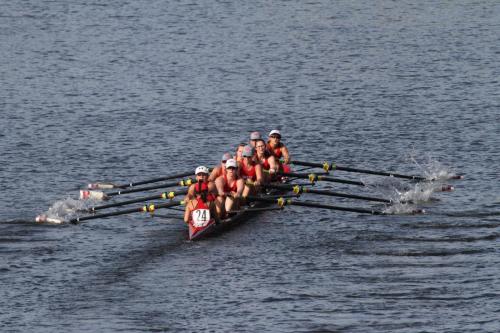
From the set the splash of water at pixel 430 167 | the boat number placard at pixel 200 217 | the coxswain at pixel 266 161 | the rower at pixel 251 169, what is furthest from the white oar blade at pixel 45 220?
the splash of water at pixel 430 167

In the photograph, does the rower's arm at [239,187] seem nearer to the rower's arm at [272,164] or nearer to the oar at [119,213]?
the oar at [119,213]

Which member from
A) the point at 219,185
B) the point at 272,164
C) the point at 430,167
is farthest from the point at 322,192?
the point at 430,167

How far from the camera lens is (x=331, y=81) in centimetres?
7444

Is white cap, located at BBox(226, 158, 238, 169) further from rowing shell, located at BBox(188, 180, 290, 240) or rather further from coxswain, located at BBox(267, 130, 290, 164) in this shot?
coxswain, located at BBox(267, 130, 290, 164)

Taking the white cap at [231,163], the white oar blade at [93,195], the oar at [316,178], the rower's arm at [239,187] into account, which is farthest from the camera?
the oar at [316,178]

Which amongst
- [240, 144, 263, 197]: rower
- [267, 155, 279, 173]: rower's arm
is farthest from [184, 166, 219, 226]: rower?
[267, 155, 279, 173]: rower's arm

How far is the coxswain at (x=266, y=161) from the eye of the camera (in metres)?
48.3

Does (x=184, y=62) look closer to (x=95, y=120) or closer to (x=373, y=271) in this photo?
(x=95, y=120)

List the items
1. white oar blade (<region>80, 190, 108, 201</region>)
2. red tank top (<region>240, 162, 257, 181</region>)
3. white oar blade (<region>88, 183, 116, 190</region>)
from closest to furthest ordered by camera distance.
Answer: red tank top (<region>240, 162, 257, 181</region>)
white oar blade (<region>80, 190, 108, 201</region>)
white oar blade (<region>88, 183, 116, 190</region>)

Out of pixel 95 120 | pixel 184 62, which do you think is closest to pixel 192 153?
pixel 95 120

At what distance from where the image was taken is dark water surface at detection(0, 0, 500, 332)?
37.0m

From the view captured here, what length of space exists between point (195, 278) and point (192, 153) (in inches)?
742

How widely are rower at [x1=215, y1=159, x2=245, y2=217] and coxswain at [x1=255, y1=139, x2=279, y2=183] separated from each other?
327cm

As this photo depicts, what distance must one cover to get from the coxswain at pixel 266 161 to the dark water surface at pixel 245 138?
6.03ft
